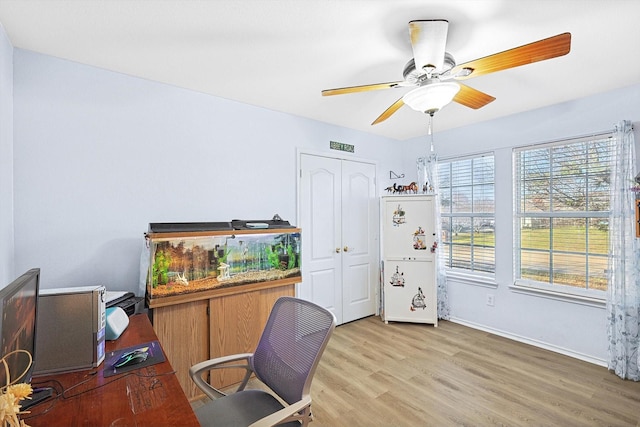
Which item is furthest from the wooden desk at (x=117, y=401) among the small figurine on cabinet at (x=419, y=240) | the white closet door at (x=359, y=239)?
the small figurine on cabinet at (x=419, y=240)

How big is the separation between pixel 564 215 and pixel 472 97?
1.87 meters

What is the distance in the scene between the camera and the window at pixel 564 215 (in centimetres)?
286

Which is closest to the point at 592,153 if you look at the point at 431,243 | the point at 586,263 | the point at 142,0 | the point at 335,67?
the point at 586,263

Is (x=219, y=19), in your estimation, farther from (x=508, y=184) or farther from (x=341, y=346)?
(x=508, y=184)

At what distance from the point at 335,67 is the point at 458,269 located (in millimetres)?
2995

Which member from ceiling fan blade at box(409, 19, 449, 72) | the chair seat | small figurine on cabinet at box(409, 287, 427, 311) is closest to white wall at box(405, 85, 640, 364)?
small figurine on cabinet at box(409, 287, 427, 311)

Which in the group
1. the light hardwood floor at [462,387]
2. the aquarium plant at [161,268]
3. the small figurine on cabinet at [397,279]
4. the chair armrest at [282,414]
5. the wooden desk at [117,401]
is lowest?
the light hardwood floor at [462,387]

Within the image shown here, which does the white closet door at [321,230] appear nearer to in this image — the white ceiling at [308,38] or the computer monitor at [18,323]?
the white ceiling at [308,38]

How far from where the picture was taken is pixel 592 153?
9.51 feet

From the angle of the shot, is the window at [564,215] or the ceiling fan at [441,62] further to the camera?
the window at [564,215]

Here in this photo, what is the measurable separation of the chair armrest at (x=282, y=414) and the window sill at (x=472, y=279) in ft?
9.98

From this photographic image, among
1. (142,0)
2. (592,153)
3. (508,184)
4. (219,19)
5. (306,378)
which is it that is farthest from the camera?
(508,184)

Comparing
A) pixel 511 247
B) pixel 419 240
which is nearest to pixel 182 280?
pixel 419 240

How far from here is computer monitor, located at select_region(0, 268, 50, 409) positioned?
0.78 metres
